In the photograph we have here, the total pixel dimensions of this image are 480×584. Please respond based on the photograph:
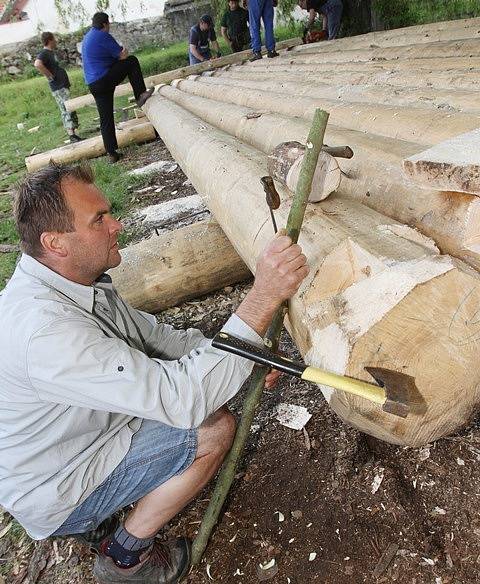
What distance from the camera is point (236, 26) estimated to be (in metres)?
13.0

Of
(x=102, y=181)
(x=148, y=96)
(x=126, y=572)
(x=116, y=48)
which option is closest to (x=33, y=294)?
(x=126, y=572)

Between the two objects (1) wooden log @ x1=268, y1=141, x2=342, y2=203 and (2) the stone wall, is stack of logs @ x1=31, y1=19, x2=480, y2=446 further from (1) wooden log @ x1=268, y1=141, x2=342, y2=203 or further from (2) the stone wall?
(2) the stone wall

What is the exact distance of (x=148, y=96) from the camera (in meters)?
9.27

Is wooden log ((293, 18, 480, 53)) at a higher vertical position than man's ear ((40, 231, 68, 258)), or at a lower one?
higher

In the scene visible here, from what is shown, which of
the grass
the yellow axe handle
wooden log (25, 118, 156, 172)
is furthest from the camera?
wooden log (25, 118, 156, 172)

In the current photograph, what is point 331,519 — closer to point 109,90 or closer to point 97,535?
point 97,535

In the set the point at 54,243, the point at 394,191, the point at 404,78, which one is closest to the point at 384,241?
the point at 394,191

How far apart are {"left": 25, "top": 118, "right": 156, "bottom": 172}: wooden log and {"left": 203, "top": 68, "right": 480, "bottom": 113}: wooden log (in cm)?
371

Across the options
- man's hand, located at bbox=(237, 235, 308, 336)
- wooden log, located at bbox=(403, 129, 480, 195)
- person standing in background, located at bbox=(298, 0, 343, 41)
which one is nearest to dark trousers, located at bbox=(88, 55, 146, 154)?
person standing in background, located at bbox=(298, 0, 343, 41)

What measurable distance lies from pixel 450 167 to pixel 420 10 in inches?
495

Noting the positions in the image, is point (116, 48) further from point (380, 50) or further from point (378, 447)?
point (378, 447)

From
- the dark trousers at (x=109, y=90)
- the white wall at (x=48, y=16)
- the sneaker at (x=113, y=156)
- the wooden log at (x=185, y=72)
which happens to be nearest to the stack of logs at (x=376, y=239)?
the dark trousers at (x=109, y=90)

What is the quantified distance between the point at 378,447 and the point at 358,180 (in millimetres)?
1271

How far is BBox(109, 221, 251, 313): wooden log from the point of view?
3820 mm
